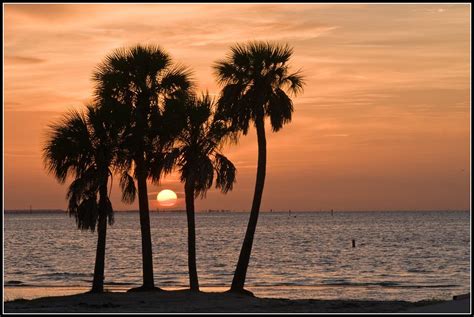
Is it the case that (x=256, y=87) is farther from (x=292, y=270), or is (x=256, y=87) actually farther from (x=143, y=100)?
(x=292, y=270)

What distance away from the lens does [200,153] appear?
34.8m

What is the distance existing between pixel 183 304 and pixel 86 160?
8.14 m

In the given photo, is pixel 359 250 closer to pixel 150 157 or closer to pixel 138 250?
pixel 138 250

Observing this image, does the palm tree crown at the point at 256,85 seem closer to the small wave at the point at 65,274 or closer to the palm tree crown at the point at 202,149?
the palm tree crown at the point at 202,149

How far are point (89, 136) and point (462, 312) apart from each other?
19.1m

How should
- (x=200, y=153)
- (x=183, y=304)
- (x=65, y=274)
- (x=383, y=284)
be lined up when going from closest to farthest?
(x=183, y=304)
(x=200, y=153)
(x=383, y=284)
(x=65, y=274)

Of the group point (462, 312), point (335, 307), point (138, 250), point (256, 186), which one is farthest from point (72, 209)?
point (138, 250)

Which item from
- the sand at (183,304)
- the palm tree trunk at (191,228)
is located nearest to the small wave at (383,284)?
the palm tree trunk at (191,228)

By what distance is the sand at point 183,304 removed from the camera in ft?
87.0

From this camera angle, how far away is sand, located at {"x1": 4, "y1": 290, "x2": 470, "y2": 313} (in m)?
26.5

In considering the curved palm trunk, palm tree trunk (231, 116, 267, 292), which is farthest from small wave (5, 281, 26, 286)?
palm tree trunk (231, 116, 267, 292)

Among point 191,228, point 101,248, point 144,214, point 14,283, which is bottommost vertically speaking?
point 14,283

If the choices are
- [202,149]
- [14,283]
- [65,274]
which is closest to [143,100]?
[202,149]

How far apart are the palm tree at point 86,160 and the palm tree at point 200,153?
256 cm
